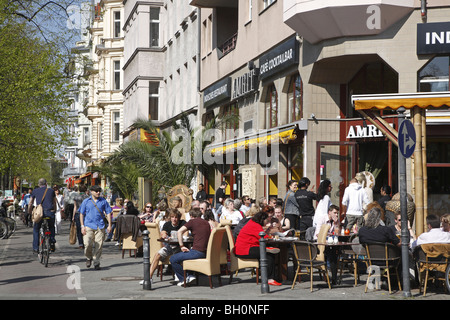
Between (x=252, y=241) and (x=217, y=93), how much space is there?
63.6 ft

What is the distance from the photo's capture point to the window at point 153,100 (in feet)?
159

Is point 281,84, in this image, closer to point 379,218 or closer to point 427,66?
point 427,66

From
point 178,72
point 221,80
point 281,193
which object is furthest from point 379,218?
point 178,72

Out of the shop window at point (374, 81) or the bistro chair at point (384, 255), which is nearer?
the bistro chair at point (384, 255)

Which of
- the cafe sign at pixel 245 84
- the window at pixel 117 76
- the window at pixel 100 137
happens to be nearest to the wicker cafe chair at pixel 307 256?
the cafe sign at pixel 245 84

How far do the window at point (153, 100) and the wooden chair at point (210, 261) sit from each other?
A: 35486 millimetres

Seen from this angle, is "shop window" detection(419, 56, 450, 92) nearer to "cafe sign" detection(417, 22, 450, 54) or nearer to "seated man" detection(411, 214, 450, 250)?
Result: "cafe sign" detection(417, 22, 450, 54)

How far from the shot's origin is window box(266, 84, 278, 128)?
85.5ft

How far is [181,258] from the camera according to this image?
44.4 ft

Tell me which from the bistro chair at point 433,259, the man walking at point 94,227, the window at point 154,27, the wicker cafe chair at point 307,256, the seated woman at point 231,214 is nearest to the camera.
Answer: the bistro chair at point 433,259

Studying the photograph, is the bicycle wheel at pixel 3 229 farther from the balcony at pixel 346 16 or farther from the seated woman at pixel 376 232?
the seated woman at pixel 376 232

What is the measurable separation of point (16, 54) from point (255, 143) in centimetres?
845
